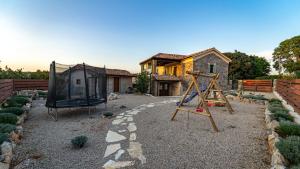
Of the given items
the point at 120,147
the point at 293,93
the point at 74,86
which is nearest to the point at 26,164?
the point at 120,147

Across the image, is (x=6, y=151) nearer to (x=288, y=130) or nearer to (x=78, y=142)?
(x=78, y=142)

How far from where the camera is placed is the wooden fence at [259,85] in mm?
18552

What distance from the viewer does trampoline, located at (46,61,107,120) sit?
7426 millimetres

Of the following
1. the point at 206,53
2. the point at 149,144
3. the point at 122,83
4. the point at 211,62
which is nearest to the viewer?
the point at 149,144

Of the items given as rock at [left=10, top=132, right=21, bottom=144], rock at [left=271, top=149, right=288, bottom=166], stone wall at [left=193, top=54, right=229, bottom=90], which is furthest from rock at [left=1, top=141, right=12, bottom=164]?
stone wall at [left=193, top=54, right=229, bottom=90]

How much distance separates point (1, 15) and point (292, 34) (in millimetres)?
39598

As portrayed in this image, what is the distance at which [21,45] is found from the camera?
12.3 m

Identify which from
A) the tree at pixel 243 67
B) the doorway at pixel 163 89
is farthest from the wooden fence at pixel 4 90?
the tree at pixel 243 67

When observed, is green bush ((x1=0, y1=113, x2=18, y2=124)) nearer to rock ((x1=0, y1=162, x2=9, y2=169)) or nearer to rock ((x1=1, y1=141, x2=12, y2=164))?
rock ((x1=1, y1=141, x2=12, y2=164))

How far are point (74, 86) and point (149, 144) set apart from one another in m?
6.39

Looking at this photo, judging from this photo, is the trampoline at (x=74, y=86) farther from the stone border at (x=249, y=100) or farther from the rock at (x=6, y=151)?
the stone border at (x=249, y=100)

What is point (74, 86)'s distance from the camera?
364 inches

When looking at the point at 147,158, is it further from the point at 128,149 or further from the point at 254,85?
the point at 254,85

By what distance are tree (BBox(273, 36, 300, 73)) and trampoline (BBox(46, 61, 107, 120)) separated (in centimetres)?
2967
